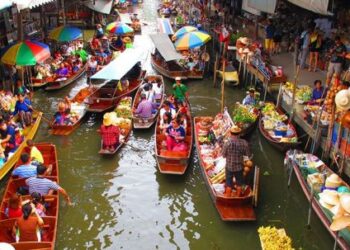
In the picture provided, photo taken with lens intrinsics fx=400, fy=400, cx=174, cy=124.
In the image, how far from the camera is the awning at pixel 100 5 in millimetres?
30469

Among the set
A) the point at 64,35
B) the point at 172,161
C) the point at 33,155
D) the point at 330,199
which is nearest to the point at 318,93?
the point at 172,161

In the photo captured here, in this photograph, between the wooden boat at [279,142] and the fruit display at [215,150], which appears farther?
the wooden boat at [279,142]

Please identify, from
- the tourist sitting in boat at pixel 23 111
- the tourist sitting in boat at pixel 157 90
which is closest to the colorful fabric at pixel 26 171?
the tourist sitting in boat at pixel 23 111

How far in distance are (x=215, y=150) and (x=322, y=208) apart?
369 cm

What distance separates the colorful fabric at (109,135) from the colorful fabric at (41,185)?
3.66 metres

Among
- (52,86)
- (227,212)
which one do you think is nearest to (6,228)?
(227,212)

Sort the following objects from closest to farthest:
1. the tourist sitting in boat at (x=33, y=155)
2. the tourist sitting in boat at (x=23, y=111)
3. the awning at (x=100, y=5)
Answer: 1. the tourist sitting in boat at (x=33, y=155)
2. the tourist sitting in boat at (x=23, y=111)
3. the awning at (x=100, y=5)

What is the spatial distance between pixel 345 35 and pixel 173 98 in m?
7.46

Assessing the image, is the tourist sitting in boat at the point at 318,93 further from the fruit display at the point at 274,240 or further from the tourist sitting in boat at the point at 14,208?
the tourist sitting in boat at the point at 14,208

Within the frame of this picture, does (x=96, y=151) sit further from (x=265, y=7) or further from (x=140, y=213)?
(x=265, y=7)

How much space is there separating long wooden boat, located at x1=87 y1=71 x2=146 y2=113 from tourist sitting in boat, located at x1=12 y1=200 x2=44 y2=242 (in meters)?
7.86

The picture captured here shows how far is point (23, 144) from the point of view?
12773 mm

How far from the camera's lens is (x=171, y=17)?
132 feet

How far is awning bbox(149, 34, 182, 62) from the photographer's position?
2008 centimetres
